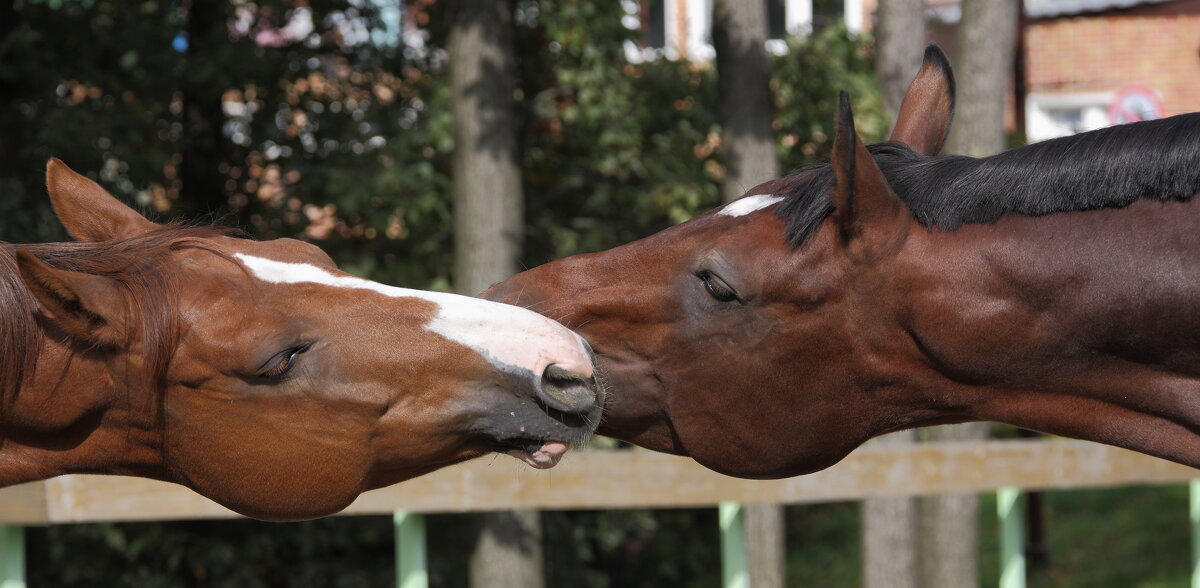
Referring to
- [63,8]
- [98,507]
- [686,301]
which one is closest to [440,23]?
[63,8]

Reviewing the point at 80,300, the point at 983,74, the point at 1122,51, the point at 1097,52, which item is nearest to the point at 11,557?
the point at 80,300

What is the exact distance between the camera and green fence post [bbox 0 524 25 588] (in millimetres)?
3645

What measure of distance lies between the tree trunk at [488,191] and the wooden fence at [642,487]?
96.7 inches

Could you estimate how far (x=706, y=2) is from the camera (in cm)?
1441

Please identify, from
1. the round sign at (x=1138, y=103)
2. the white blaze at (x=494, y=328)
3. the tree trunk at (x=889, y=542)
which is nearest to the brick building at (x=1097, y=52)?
the round sign at (x=1138, y=103)

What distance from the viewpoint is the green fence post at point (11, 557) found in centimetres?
364

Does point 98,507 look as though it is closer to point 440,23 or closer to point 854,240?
point 854,240

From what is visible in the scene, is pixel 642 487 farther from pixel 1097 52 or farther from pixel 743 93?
pixel 1097 52

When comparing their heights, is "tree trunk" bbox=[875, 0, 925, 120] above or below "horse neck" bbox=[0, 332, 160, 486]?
above

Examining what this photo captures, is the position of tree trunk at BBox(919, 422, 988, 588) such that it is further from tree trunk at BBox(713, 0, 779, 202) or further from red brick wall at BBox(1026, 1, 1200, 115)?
red brick wall at BBox(1026, 1, 1200, 115)

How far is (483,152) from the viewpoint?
22.5 feet

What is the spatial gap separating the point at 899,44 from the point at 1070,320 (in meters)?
4.69

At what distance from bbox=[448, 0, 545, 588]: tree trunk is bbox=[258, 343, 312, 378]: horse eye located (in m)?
Result: 4.12

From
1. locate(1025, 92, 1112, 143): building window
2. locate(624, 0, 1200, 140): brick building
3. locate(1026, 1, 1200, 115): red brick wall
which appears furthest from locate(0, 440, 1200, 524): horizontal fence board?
locate(1026, 1, 1200, 115): red brick wall
